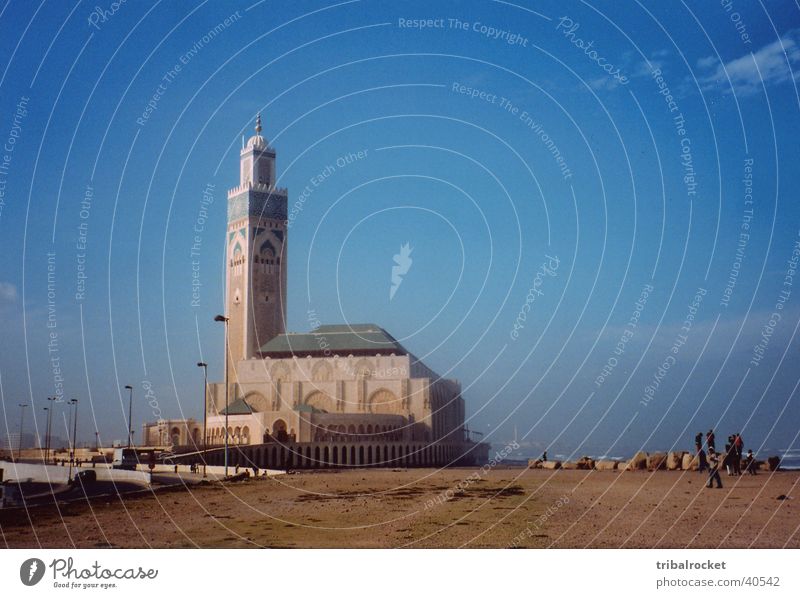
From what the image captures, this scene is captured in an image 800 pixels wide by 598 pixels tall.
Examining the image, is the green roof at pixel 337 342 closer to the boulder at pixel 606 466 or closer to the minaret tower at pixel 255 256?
the minaret tower at pixel 255 256

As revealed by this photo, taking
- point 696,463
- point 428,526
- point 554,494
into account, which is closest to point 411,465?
point 696,463

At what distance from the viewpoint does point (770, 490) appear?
73.9 feet

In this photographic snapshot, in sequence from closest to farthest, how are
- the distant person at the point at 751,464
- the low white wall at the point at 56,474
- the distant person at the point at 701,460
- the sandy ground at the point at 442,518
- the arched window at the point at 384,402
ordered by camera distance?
the sandy ground at the point at 442,518
the distant person at the point at 751,464
the distant person at the point at 701,460
the low white wall at the point at 56,474
the arched window at the point at 384,402

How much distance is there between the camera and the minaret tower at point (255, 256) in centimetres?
9169

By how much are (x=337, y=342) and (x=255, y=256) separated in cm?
1440

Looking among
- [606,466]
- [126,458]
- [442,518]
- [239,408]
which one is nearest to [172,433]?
[239,408]

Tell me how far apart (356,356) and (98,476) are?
4445 centimetres

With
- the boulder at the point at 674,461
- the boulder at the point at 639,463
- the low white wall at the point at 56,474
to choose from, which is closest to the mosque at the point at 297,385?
the low white wall at the point at 56,474

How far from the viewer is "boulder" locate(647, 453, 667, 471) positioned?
35500mm

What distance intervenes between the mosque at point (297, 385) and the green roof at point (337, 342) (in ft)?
0.35

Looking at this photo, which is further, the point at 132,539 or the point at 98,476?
the point at 98,476

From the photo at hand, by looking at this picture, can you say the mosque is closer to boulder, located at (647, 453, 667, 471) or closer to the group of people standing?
boulder, located at (647, 453, 667, 471)
